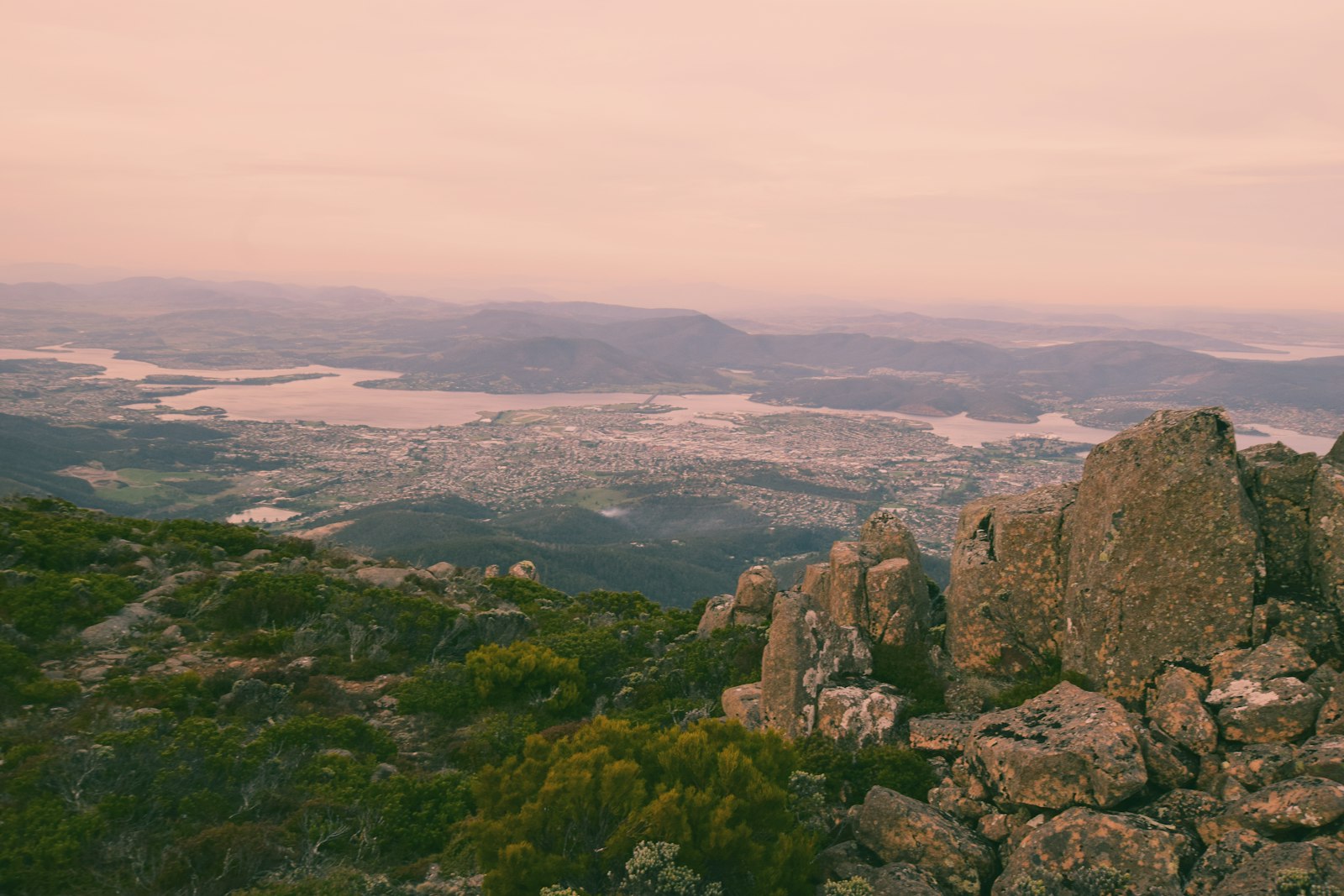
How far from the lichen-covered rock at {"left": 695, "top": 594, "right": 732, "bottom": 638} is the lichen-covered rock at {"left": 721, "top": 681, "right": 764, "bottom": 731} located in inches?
263

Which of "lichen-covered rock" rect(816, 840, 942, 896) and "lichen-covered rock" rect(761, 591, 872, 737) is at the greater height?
"lichen-covered rock" rect(761, 591, 872, 737)

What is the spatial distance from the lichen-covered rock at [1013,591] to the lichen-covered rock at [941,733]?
274 cm

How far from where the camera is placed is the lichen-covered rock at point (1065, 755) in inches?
539

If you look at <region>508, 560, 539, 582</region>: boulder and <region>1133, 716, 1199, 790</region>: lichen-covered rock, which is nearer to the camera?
<region>1133, 716, 1199, 790</region>: lichen-covered rock

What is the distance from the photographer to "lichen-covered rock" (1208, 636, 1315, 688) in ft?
48.1

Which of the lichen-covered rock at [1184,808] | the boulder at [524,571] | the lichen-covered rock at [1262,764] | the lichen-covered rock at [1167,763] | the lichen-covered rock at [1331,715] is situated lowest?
the boulder at [524,571]

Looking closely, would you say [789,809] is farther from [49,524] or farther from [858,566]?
[49,524]

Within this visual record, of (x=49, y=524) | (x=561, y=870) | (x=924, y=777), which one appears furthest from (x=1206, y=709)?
(x=49, y=524)

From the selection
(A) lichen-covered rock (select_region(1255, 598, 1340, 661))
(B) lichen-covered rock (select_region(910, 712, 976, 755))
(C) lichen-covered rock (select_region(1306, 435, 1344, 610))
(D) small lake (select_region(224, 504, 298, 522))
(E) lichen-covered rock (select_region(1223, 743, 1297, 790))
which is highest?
(C) lichen-covered rock (select_region(1306, 435, 1344, 610))

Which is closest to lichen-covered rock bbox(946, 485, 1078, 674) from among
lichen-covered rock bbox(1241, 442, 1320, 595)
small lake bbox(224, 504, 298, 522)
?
lichen-covered rock bbox(1241, 442, 1320, 595)

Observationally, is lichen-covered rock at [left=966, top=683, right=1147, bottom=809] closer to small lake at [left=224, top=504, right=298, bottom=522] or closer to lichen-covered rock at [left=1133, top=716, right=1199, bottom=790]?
lichen-covered rock at [left=1133, top=716, right=1199, bottom=790]

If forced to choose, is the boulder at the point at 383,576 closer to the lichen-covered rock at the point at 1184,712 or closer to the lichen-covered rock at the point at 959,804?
the lichen-covered rock at the point at 959,804

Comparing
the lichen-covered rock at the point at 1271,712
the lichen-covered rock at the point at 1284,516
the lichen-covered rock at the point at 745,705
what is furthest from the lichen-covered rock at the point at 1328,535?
the lichen-covered rock at the point at 745,705

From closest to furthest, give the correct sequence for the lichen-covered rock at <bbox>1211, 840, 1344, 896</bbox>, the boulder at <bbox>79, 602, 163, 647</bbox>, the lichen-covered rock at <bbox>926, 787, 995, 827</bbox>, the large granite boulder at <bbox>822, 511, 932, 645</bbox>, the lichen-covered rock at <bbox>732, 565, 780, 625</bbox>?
the lichen-covered rock at <bbox>1211, 840, 1344, 896</bbox> < the lichen-covered rock at <bbox>926, 787, 995, 827</bbox> < the large granite boulder at <bbox>822, 511, 932, 645</bbox> < the boulder at <bbox>79, 602, 163, 647</bbox> < the lichen-covered rock at <bbox>732, 565, 780, 625</bbox>
